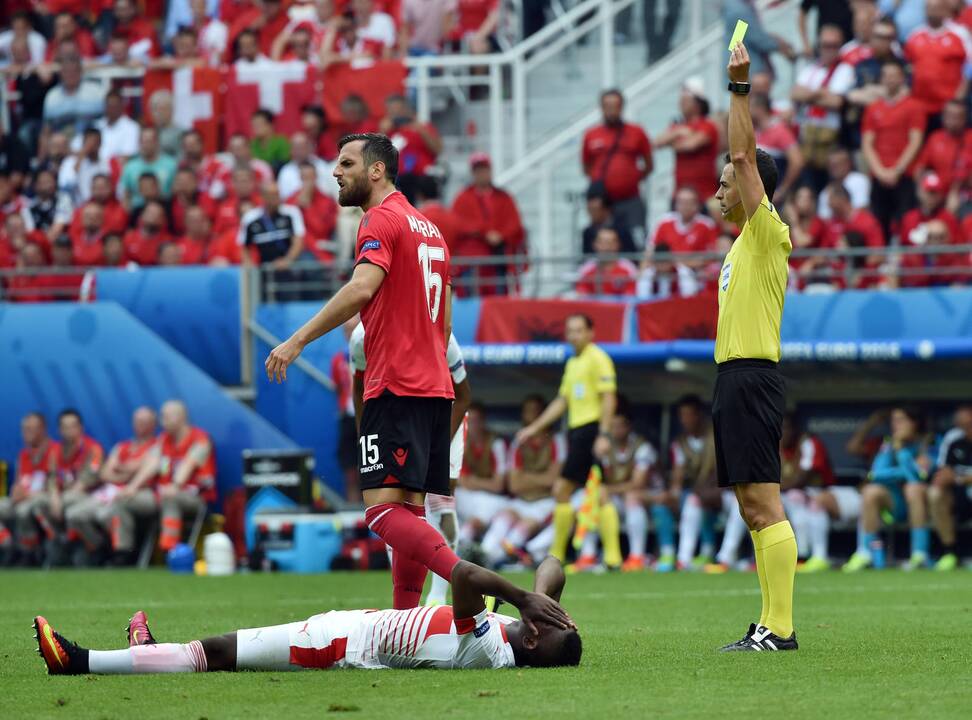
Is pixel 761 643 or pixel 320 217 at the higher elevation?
pixel 320 217

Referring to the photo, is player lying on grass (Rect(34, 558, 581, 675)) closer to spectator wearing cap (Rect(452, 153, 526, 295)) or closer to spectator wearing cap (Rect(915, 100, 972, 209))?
spectator wearing cap (Rect(915, 100, 972, 209))

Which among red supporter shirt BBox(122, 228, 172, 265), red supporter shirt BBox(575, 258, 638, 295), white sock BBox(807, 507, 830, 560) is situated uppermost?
red supporter shirt BBox(122, 228, 172, 265)

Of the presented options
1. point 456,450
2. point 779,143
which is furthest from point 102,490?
point 456,450

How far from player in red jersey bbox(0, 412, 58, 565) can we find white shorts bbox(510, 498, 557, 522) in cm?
499

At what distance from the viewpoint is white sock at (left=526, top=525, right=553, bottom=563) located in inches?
660

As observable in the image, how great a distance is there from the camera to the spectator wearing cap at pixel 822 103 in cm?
1772

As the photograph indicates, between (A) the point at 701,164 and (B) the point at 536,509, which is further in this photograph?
(A) the point at 701,164

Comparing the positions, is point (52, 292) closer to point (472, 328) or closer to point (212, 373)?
point (212, 373)

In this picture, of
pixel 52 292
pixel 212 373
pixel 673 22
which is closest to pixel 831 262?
pixel 673 22

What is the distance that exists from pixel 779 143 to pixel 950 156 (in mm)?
1815

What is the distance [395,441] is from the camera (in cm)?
708

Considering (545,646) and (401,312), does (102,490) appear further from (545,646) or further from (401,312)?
(545,646)

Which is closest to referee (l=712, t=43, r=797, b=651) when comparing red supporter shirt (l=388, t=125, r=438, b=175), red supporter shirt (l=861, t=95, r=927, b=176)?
red supporter shirt (l=861, t=95, r=927, b=176)

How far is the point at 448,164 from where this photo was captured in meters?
20.8
